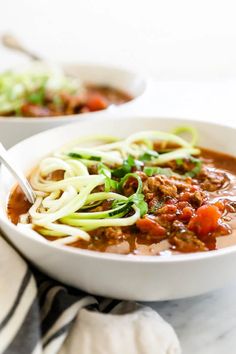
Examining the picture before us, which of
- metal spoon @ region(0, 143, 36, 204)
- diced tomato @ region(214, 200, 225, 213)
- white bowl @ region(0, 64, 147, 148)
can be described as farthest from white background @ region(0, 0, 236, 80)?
diced tomato @ region(214, 200, 225, 213)

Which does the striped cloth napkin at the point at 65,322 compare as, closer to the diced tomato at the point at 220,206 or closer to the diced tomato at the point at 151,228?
the diced tomato at the point at 151,228

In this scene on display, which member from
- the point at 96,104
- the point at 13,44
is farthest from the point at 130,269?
the point at 13,44

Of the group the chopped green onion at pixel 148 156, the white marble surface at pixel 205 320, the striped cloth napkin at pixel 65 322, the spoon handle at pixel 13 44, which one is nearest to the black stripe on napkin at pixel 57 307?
the striped cloth napkin at pixel 65 322

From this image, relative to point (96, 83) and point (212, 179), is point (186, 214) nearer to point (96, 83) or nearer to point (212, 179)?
point (212, 179)

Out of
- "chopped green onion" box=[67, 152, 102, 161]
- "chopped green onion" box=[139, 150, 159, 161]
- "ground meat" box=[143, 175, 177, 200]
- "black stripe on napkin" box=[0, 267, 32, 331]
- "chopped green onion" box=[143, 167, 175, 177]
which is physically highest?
"ground meat" box=[143, 175, 177, 200]

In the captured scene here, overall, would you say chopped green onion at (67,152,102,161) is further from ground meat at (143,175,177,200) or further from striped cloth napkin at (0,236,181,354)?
striped cloth napkin at (0,236,181,354)

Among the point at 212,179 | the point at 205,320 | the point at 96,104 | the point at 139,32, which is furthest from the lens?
the point at 139,32
